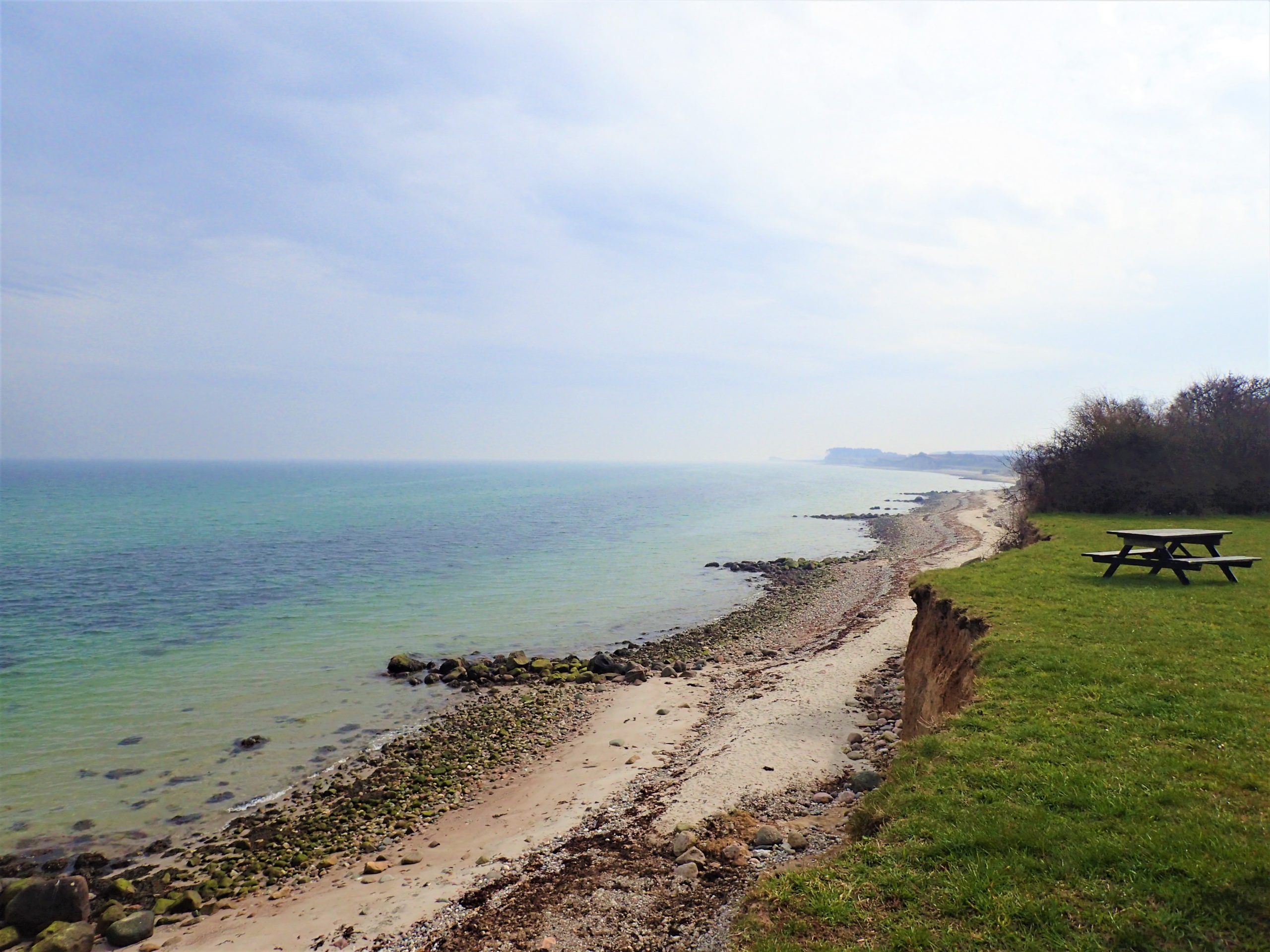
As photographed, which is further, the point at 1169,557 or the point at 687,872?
the point at 1169,557

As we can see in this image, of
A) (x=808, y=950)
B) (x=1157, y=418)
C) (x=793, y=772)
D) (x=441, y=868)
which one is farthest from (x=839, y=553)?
A: (x=808, y=950)

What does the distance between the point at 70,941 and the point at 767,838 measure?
10.5 meters

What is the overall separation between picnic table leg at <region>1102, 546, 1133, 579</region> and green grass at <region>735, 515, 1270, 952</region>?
5255mm

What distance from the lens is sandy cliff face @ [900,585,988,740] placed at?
37.1 feet

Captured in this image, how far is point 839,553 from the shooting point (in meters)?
53.7

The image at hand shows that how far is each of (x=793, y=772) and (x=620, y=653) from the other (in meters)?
13.1

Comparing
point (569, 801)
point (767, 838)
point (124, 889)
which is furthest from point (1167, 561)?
point (124, 889)

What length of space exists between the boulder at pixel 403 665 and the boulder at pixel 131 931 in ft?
42.3

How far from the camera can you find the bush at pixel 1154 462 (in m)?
33.8

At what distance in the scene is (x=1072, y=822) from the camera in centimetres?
636

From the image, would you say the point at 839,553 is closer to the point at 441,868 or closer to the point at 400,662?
the point at 400,662

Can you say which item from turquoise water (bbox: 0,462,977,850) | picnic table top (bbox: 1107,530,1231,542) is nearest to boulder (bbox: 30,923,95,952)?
turquoise water (bbox: 0,462,977,850)

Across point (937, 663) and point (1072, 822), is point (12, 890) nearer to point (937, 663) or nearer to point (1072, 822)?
point (1072, 822)

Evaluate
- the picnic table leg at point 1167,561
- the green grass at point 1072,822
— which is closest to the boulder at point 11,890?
the green grass at point 1072,822
